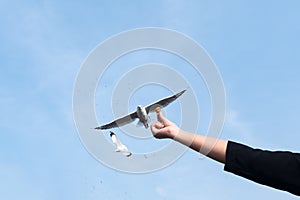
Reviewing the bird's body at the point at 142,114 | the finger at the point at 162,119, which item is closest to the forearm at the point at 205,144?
the finger at the point at 162,119

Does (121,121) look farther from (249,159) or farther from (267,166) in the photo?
(267,166)

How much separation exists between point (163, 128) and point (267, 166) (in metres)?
0.71

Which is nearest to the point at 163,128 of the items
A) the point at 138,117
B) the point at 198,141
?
the point at 198,141

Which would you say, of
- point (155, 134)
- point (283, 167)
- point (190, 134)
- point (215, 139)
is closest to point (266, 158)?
point (283, 167)

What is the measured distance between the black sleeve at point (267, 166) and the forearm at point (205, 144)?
5 centimetres

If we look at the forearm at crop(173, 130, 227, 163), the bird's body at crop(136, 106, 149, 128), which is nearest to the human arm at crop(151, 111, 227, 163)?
the forearm at crop(173, 130, 227, 163)

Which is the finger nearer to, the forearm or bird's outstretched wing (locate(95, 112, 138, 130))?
the forearm

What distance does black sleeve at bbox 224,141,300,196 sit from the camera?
6.93ft

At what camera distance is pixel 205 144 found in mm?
2221

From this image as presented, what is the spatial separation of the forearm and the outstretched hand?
0.04m

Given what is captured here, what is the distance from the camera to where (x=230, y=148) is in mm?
2246

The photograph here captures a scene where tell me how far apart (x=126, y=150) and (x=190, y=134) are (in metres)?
0.61

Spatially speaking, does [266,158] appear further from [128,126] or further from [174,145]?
[128,126]

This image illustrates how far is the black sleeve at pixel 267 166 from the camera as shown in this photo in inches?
83.1
